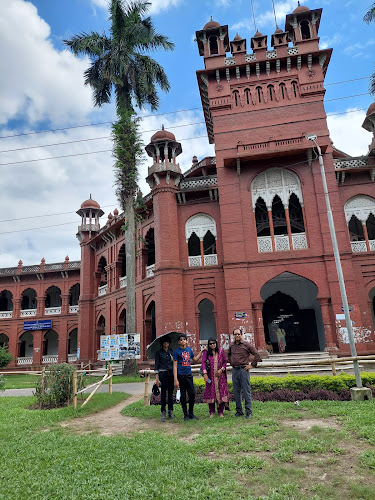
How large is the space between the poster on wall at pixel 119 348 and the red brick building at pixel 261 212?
2131mm

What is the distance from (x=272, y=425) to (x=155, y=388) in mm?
2447

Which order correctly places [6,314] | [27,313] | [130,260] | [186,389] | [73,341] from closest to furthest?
[186,389] < [130,260] < [27,313] < [6,314] < [73,341]

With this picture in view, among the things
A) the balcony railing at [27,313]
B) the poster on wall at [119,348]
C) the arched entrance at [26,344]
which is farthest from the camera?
the arched entrance at [26,344]

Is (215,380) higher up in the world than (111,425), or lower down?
higher up

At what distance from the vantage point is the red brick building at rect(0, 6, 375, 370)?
54.9 ft

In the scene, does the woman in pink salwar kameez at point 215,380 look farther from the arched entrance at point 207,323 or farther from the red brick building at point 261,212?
the arched entrance at point 207,323

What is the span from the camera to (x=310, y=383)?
9.04 m

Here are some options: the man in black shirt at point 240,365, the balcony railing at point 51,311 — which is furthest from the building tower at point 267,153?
the balcony railing at point 51,311

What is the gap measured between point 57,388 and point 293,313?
15.0 metres

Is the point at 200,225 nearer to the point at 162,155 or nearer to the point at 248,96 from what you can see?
the point at 162,155

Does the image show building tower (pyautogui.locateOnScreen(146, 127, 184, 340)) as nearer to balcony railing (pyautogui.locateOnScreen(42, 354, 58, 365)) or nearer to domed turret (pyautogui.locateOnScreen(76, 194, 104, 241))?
domed turret (pyautogui.locateOnScreen(76, 194, 104, 241))

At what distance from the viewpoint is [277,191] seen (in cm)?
1798

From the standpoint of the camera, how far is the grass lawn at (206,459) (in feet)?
11.8

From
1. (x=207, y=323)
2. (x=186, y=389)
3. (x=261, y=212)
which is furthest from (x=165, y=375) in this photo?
(x=261, y=212)
